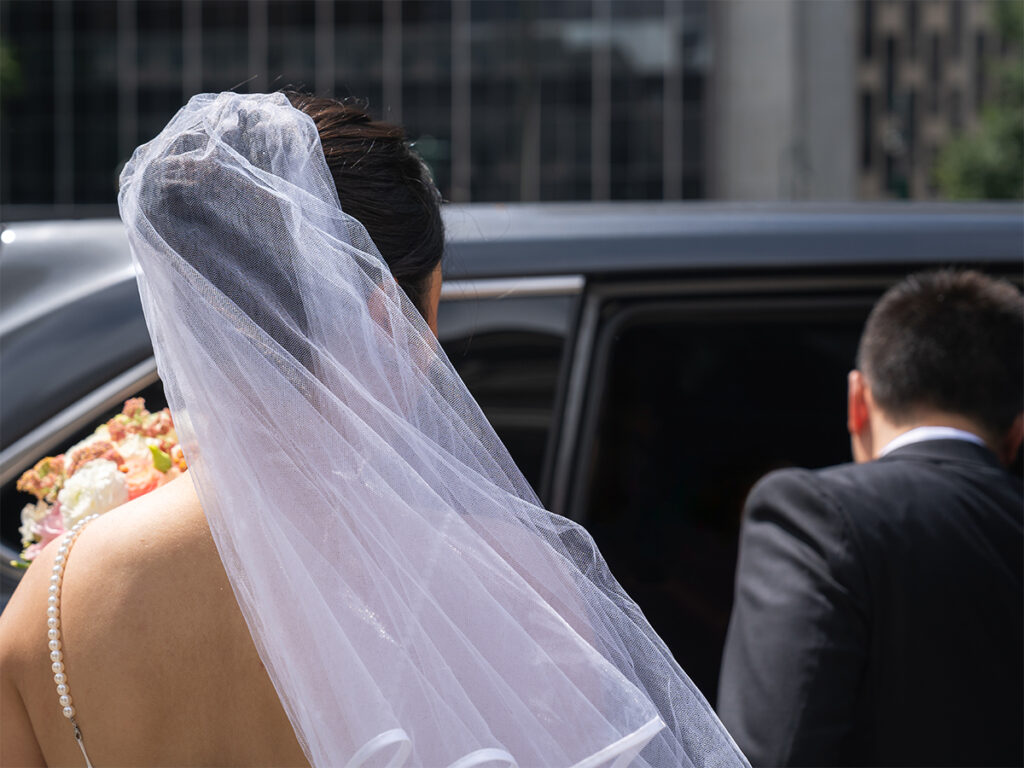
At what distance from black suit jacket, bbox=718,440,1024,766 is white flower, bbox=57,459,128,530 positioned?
1.06 m

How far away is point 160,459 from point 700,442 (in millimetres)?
1622

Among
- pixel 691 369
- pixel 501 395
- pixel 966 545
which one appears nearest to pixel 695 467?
pixel 691 369

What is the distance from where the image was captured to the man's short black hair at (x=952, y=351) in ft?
6.22

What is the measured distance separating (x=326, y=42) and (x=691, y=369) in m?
31.2

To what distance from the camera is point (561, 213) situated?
2129 mm

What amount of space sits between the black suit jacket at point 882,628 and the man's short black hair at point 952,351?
190 millimetres

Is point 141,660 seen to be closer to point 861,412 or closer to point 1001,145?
point 861,412

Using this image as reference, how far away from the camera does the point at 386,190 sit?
1.25 metres

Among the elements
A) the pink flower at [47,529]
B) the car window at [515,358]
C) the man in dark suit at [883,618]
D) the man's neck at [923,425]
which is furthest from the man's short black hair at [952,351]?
the pink flower at [47,529]

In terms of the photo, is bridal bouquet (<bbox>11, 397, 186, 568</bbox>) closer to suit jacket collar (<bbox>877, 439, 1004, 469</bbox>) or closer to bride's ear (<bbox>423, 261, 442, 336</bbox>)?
bride's ear (<bbox>423, 261, 442, 336</bbox>)

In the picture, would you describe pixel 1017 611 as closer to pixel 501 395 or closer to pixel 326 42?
pixel 501 395

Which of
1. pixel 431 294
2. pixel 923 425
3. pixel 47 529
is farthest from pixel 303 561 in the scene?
pixel 923 425

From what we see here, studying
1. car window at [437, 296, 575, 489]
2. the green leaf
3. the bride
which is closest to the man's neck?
car window at [437, 296, 575, 489]

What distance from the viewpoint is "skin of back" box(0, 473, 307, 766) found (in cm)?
106
